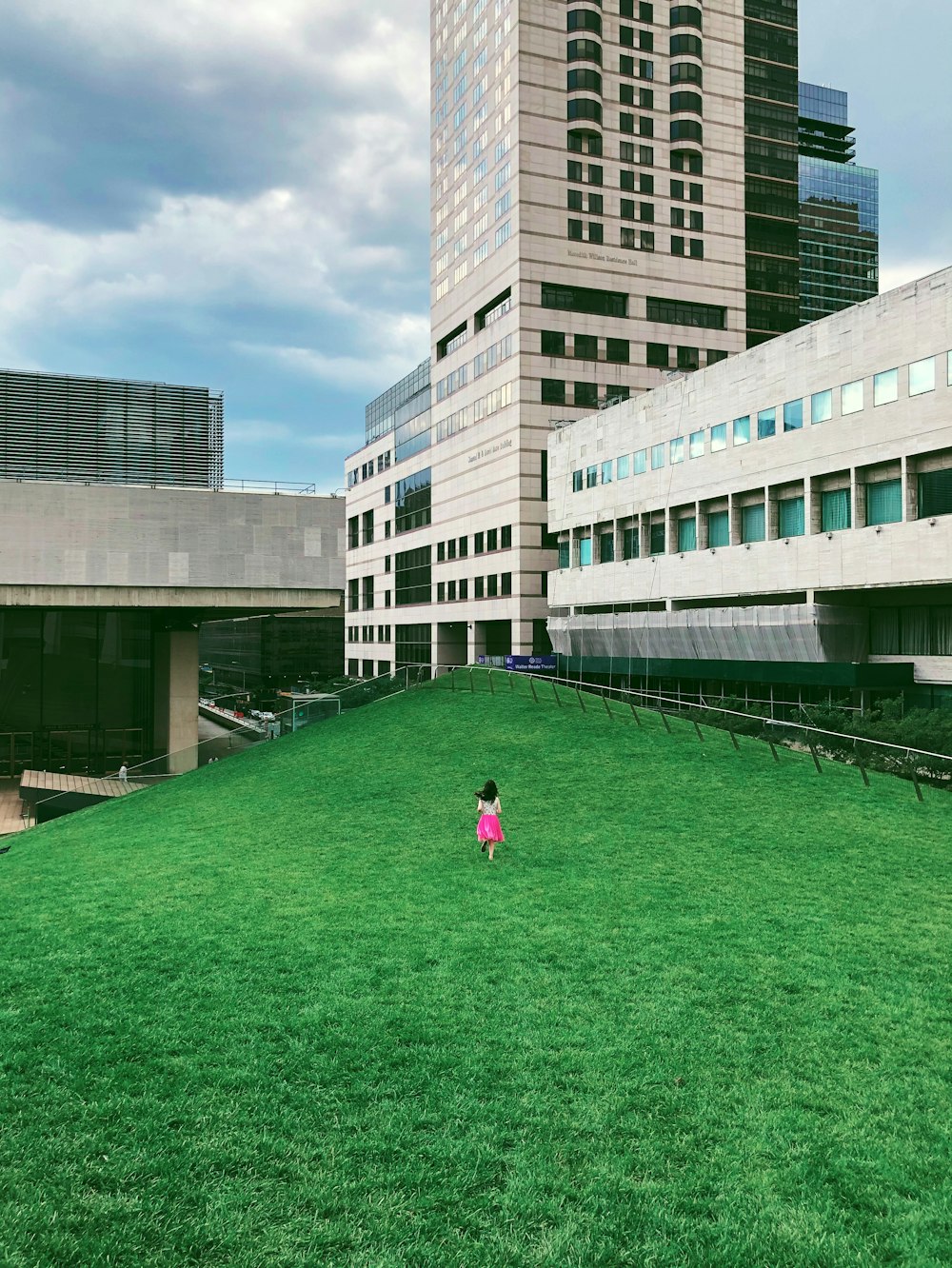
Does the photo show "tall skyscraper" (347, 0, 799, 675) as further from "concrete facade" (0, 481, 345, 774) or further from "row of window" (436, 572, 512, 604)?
"concrete facade" (0, 481, 345, 774)

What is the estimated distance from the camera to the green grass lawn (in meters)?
6.50

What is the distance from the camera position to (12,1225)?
20.3 ft

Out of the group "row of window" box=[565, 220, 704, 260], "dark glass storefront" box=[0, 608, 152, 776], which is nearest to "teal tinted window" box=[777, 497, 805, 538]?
"dark glass storefront" box=[0, 608, 152, 776]

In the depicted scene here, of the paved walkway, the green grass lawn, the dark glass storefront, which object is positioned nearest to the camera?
the green grass lawn

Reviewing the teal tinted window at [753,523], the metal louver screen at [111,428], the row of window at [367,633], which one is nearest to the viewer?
the teal tinted window at [753,523]

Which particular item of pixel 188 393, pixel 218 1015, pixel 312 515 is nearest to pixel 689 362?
pixel 188 393

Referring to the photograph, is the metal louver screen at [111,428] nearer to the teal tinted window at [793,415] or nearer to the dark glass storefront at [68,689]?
the dark glass storefront at [68,689]

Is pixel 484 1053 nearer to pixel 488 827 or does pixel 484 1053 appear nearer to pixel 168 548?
pixel 488 827

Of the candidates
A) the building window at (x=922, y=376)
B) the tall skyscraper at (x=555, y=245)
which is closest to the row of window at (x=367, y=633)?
the tall skyscraper at (x=555, y=245)

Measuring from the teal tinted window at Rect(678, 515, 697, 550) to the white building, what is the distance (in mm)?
101

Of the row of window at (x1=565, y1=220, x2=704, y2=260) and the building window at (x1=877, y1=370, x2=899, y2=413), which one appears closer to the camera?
the building window at (x1=877, y1=370, x2=899, y2=413)

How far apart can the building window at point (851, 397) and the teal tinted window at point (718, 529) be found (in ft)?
31.6

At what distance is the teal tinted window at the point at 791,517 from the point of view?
146 feet

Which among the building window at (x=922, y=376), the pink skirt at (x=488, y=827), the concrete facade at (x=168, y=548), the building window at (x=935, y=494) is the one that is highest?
the building window at (x=922, y=376)
